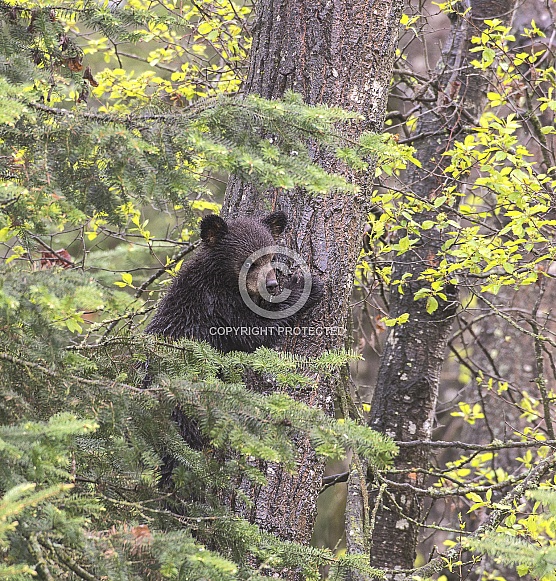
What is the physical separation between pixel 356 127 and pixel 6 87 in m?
2.00

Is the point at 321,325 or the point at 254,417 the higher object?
the point at 321,325

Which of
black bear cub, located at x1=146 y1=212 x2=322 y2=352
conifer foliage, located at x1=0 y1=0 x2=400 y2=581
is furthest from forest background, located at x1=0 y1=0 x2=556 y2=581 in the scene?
black bear cub, located at x1=146 y1=212 x2=322 y2=352

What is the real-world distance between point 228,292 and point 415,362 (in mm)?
2187

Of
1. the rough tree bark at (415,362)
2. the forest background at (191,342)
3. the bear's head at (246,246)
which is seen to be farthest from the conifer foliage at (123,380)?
the rough tree bark at (415,362)

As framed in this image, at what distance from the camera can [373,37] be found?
153 inches

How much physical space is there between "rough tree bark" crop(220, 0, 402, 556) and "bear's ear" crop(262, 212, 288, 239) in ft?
0.15

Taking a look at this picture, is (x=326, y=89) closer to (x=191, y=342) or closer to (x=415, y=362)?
(x=191, y=342)

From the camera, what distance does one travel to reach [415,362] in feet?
19.4

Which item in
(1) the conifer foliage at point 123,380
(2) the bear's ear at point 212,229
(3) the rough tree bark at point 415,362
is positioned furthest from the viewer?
(3) the rough tree bark at point 415,362

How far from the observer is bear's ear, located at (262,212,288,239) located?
149 inches

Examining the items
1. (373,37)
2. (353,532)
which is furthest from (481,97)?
(353,532)

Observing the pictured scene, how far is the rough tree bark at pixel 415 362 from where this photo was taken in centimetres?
568

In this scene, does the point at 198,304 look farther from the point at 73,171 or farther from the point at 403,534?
the point at 403,534

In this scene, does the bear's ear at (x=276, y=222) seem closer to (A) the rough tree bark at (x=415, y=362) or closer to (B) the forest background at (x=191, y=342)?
(B) the forest background at (x=191, y=342)
